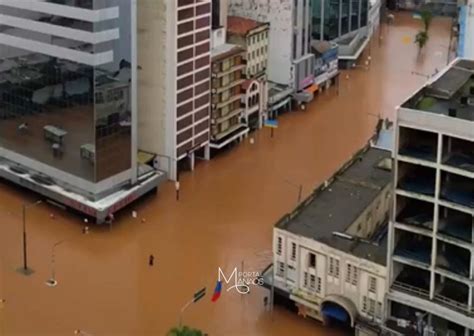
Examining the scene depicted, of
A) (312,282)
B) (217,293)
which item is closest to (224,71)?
(217,293)

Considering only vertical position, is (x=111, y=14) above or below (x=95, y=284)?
above

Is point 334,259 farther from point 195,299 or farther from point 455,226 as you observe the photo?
point 195,299

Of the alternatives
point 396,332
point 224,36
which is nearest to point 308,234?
point 396,332

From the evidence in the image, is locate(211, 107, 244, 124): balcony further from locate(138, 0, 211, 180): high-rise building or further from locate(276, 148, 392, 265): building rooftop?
locate(276, 148, 392, 265): building rooftop

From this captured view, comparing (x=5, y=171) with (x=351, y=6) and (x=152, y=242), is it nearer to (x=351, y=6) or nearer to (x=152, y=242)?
(x=152, y=242)

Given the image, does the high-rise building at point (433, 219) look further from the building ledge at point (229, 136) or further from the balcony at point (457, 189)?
the building ledge at point (229, 136)

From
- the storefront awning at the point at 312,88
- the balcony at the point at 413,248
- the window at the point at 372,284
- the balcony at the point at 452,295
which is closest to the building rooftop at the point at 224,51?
the storefront awning at the point at 312,88
